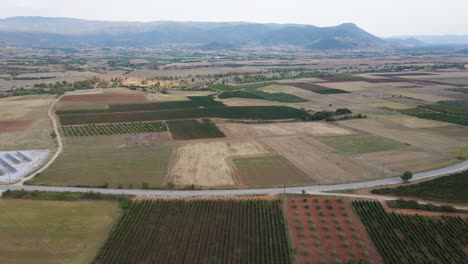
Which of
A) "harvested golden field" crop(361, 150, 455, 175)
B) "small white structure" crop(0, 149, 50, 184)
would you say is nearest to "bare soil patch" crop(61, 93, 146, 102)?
"small white structure" crop(0, 149, 50, 184)

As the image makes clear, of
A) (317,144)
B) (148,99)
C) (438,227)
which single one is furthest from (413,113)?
(148,99)

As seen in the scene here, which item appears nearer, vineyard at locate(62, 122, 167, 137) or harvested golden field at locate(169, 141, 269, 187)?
harvested golden field at locate(169, 141, 269, 187)

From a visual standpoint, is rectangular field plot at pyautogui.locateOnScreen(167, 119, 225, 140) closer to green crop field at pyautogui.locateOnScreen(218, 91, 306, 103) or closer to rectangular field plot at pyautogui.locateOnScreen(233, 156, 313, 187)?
rectangular field plot at pyautogui.locateOnScreen(233, 156, 313, 187)

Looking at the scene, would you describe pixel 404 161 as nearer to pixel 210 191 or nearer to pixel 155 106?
pixel 210 191

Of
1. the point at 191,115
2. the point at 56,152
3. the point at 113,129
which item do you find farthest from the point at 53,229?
the point at 191,115

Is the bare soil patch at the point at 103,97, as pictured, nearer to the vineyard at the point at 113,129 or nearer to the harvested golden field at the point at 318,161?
the vineyard at the point at 113,129
